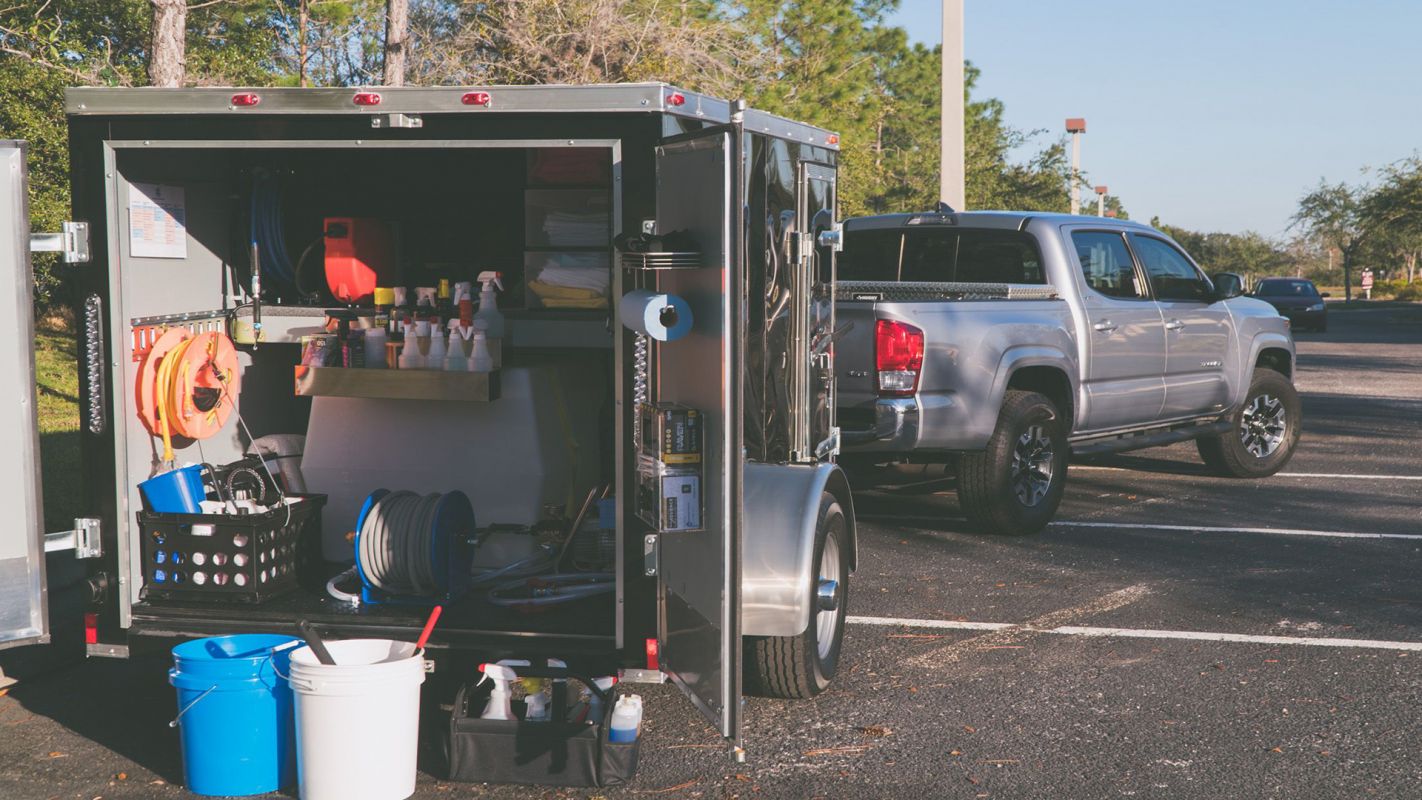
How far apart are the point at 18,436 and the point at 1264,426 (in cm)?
964

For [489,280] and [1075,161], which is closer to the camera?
[489,280]

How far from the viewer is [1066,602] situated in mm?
7504

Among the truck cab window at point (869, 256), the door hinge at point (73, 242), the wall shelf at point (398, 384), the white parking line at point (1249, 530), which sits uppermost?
the truck cab window at point (869, 256)

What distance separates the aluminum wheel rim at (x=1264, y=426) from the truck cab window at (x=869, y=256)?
380cm

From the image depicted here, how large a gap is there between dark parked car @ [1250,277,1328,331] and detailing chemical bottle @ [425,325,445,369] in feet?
110

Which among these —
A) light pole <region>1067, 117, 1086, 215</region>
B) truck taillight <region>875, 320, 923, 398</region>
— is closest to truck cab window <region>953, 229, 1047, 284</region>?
truck taillight <region>875, 320, 923, 398</region>

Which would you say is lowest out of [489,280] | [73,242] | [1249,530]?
[1249,530]

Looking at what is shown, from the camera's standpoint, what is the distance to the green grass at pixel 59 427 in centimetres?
884

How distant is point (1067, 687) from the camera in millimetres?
6035

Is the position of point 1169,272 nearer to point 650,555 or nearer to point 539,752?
point 650,555

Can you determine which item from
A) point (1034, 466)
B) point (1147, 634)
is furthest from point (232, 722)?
point (1034, 466)

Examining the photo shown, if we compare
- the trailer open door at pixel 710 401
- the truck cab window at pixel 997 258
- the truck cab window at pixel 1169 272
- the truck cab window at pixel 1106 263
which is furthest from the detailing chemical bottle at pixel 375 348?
the truck cab window at pixel 1169 272

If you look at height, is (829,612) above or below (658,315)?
below

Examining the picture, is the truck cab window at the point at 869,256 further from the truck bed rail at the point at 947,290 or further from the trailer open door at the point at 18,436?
the trailer open door at the point at 18,436
